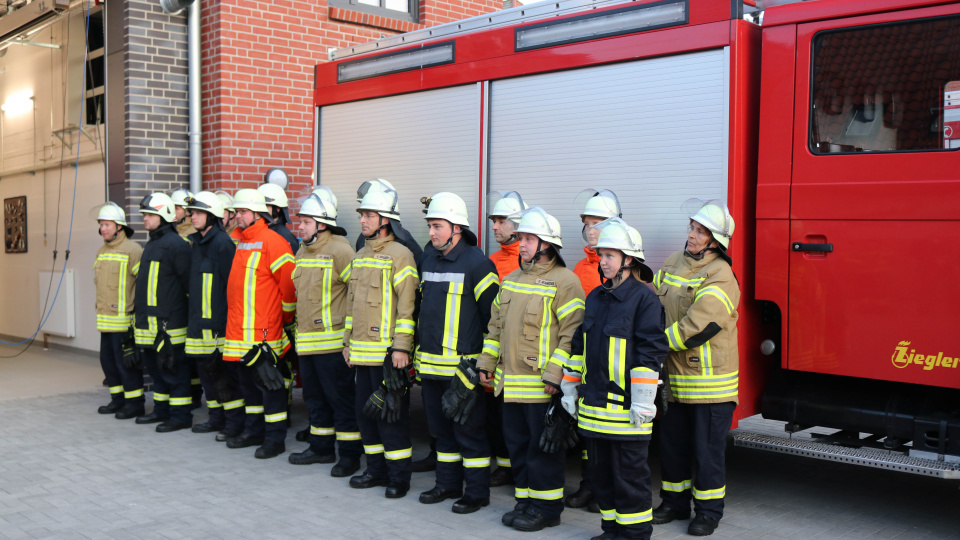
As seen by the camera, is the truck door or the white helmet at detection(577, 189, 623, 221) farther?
the white helmet at detection(577, 189, 623, 221)

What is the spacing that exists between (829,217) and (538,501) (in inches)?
88.1

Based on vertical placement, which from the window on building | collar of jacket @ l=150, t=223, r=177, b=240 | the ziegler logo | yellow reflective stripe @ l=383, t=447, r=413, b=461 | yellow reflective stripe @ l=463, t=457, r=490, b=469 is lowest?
yellow reflective stripe @ l=383, t=447, r=413, b=461

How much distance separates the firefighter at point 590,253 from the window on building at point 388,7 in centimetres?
651

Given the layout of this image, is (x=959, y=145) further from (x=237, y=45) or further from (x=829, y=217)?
(x=237, y=45)

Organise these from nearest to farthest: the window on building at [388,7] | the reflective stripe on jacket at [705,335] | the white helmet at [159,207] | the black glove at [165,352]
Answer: the reflective stripe on jacket at [705,335] < the black glove at [165,352] < the white helmet at [159,207] < the window on building at [388,7]

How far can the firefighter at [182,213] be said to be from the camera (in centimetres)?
840

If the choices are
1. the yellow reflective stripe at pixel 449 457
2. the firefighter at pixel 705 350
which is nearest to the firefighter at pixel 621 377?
the firefighter at pixel 705 350

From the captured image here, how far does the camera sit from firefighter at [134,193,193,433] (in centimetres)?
764

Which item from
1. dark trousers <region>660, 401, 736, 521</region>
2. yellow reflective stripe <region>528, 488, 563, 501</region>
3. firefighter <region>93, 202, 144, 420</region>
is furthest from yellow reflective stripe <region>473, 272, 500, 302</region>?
firefighter <region>93, 202, 144, 420</region>

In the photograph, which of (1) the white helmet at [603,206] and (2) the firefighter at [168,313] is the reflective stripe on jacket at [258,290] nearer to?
(2) the firefighter at [168,313]

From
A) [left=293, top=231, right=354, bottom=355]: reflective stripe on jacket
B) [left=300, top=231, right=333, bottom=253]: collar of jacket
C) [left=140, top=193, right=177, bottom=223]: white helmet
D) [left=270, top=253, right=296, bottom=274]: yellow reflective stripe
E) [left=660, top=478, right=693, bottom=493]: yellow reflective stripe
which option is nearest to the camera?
[left=660, top=478, right=693, bottom=493]: yellow reflective stripe

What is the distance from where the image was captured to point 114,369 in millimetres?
8312

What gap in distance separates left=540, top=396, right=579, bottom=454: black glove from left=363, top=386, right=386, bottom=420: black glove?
4.02 ft

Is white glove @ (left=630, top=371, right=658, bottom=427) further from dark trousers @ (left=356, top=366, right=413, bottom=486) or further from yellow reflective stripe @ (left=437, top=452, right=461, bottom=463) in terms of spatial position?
dark trousers @ (left=356, top=366, right=413, bottom=486)
